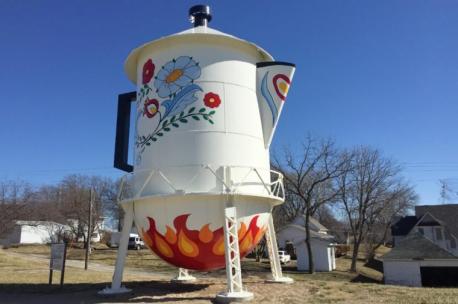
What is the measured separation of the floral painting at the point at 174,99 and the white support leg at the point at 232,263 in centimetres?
296

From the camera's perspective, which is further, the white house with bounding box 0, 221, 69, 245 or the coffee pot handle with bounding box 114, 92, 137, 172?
the white house with bounding box 0, 221, 69, 245

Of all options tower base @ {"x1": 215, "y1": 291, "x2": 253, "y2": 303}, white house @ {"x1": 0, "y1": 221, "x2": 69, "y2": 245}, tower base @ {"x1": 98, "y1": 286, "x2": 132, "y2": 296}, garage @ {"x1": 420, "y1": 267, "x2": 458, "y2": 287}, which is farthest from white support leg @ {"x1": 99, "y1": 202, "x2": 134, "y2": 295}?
white house @ {"x1": 0, "y1": 221, "x2": 69, "y2": 245}

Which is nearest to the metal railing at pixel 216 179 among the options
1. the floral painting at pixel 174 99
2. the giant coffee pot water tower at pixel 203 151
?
the giant coffee pot water tower at pixel 203 151

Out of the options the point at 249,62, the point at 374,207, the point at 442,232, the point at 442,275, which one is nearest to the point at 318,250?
the point at 374,207

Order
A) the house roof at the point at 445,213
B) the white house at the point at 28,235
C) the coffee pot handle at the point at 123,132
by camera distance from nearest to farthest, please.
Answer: the coffee pot handle at the point at 123,132 < the house roof at the point at 445,213 < the white house at the point at 28,235

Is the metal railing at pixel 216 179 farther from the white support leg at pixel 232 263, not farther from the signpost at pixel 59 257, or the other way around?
the signpost at pixel 59 257

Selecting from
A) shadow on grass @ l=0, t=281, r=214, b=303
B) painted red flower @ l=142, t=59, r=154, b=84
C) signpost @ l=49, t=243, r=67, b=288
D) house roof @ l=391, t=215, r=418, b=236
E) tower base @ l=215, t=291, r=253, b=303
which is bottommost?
shadow on grass @ l=0, t=281, r=214, b=303

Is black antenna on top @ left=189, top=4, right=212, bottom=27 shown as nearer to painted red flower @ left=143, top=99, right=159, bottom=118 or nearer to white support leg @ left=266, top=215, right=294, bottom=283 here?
painted red flower @ left=143, top=99, right=159, bottom=118

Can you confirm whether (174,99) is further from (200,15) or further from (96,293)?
(96,293)

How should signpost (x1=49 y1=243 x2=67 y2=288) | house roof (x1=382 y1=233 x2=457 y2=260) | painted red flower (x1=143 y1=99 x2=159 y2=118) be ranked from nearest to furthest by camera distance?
1. painted red flower (x1=143 y1=99 x2=159 y2=118)
2. signpost (x1=49 y1=243 x2=67 y2=288)
3. house roof (x1=382 y1=233 x2=457 y2=260)

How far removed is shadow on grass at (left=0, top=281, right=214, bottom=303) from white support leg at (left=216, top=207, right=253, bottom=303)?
2.79ft

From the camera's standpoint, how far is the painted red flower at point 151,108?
41.7 feet

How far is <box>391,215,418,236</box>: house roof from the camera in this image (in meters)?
55.8

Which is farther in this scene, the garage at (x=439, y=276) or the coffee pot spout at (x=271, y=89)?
the garage at (x=439, y=276)
